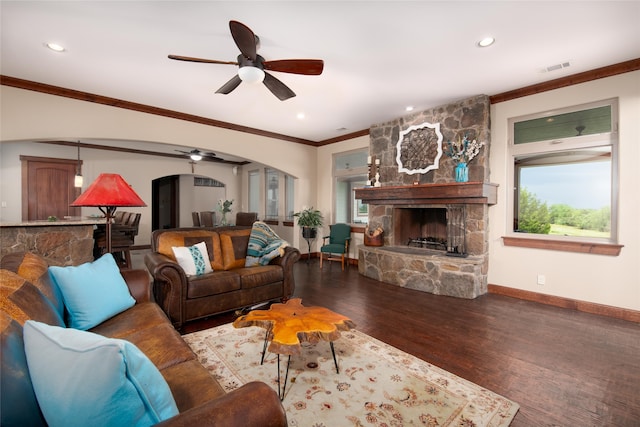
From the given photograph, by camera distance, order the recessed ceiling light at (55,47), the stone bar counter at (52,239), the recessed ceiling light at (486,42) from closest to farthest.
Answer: the recessed ceiling light at (486,42)
the recessed ceiling light at (55,47)
the stone bar counter at (52,239)

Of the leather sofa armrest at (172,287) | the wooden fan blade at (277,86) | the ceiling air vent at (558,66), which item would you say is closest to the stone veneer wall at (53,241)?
the leather sofa armrest at (172,287)

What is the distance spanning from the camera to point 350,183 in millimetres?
6539

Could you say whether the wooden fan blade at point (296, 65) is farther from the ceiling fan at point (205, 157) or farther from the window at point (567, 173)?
the ceiling fan at point (205, 157)

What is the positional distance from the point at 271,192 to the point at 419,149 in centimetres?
478

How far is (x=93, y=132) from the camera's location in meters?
4.07

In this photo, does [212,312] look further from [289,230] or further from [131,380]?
[289,230]

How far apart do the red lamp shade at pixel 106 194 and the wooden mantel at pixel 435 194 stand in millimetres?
3598

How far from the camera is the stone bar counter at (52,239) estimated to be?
377 cm

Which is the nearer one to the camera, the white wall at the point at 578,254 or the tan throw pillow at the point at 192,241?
the white wall at the point at 578,254

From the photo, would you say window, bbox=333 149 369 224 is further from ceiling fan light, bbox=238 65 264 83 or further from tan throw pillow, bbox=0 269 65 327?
tan throw pillow, bbox=0 269 65 327

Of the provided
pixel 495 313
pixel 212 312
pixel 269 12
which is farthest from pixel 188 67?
pixel 495 313

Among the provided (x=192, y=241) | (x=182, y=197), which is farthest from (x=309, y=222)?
(x=182, y=197)

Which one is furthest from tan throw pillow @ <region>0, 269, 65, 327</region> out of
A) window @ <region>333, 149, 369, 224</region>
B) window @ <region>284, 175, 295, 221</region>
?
window @ <region>284, 175, 295, 221</region>

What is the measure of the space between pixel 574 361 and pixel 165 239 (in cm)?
408
